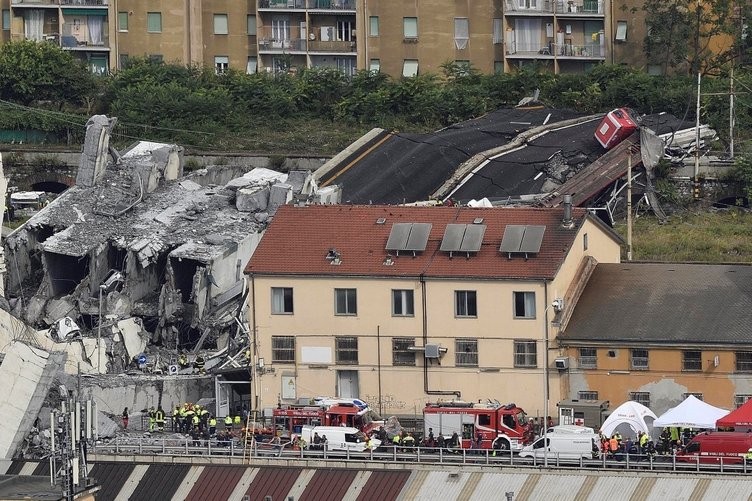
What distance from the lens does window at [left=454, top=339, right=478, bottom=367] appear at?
7594cm

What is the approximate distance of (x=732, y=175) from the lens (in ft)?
322

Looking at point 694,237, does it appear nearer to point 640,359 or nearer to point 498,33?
point 640,359

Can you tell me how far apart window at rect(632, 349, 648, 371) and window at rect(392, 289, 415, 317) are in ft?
24.0

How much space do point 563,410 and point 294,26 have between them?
46818mm

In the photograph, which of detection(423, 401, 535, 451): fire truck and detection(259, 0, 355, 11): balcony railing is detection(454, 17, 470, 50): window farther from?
detection(423, 401, 535, 451): fire truck

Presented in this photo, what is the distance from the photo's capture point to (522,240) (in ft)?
252

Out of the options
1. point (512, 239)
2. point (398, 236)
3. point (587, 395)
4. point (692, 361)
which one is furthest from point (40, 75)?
point (692, 361)

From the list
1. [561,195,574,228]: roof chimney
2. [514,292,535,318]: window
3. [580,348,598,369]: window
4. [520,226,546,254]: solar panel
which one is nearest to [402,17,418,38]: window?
[561,195,574,228]: roof chimney

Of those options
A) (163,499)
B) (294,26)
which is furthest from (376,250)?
(294,26)

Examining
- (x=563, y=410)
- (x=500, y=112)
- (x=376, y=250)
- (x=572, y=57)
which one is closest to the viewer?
(x=563, y=410)

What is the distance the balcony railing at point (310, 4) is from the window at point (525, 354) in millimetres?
43041

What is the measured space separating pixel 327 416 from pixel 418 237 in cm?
840

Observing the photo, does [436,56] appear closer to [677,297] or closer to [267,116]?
[267,116]

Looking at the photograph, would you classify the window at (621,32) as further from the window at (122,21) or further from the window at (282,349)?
the window at (282,349)
